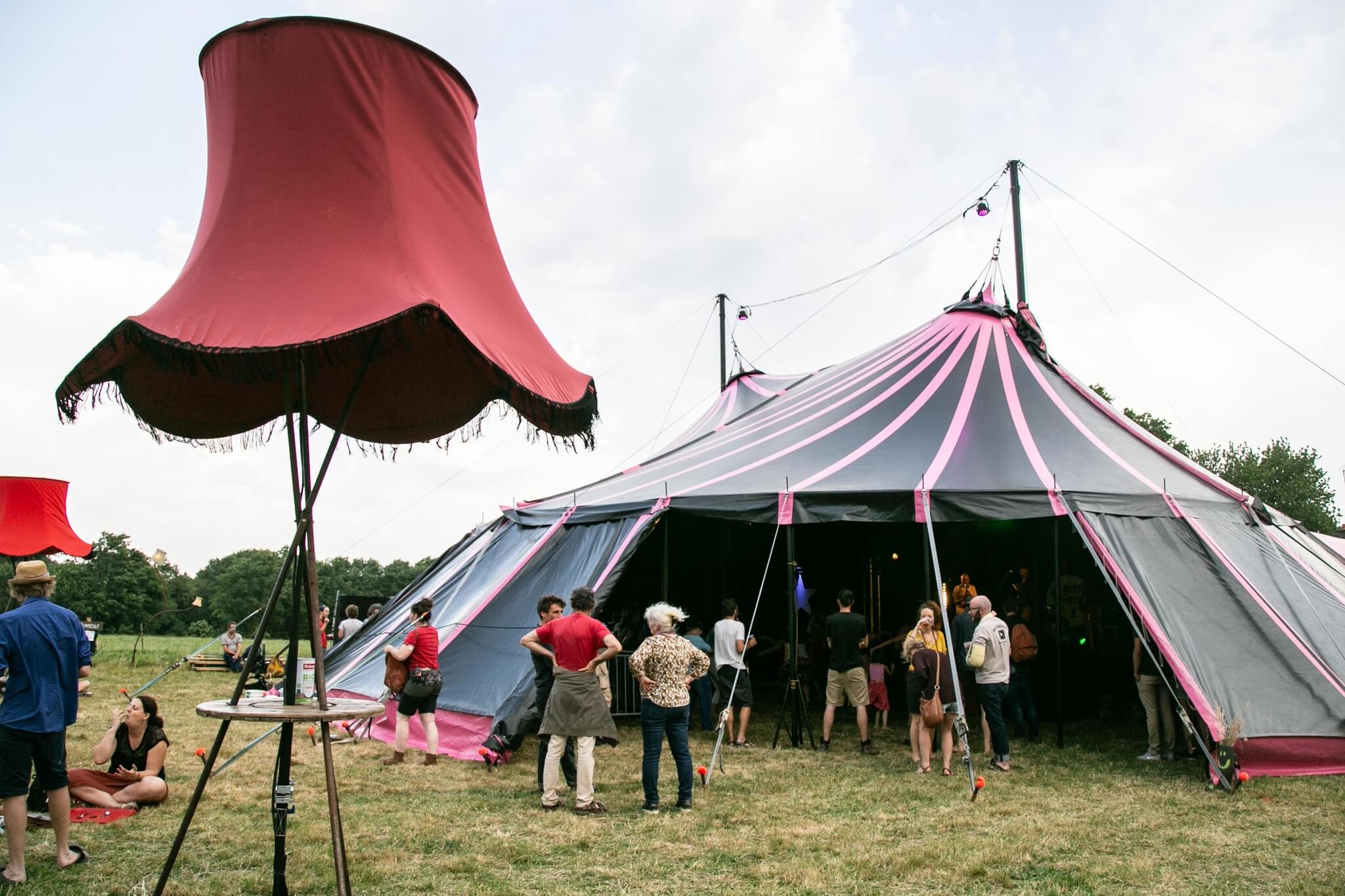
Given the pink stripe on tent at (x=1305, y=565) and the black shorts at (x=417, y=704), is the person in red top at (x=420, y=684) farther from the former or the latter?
the pink stripe on tent at (x=1305, y=565)

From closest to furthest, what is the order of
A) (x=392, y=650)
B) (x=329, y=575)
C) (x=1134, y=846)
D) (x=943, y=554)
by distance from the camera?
(x=1134, y=846) → (x=392, y=650) → (x=943, y=554) → (x=329, y=575)

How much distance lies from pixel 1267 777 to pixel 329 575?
4098cm

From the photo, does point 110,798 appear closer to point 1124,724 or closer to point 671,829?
point 671,829

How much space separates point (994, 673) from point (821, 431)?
306cm

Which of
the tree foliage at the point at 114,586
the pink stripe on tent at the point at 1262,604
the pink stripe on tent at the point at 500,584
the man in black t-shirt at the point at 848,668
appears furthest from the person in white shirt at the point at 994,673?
the tree foliage at the point at 114,586

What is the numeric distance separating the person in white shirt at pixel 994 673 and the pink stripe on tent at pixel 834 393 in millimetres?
3276

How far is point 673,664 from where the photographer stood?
5.17 metres

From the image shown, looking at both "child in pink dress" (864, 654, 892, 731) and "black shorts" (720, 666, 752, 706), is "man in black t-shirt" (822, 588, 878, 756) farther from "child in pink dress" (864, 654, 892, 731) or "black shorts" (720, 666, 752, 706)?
"child in pink dress" (864, 654, 892, 731)

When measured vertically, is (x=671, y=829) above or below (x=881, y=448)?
below

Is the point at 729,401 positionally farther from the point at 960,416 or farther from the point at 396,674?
the point at 396,674

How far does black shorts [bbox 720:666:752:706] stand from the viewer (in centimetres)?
726

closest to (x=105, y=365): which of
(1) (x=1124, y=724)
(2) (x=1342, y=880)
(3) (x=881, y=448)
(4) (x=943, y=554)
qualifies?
(2) (x=1342, y=880)

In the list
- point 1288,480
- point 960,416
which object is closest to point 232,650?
point 960,416

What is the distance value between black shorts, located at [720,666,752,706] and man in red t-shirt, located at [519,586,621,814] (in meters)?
2.12
